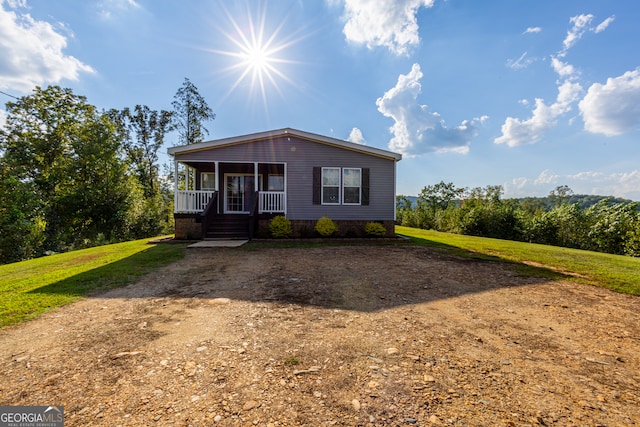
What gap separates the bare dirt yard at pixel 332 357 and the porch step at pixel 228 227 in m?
5.75

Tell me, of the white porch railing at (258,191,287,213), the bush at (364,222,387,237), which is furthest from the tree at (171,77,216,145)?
the bush at (364,222,387,237)

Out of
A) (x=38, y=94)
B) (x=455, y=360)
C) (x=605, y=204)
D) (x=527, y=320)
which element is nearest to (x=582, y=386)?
(x=455, y=360)

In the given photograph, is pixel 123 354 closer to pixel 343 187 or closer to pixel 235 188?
pixel 343 187

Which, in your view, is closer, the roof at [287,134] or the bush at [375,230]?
the roof at [287,134]

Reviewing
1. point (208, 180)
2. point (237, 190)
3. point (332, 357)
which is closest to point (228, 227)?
point (237, 190)

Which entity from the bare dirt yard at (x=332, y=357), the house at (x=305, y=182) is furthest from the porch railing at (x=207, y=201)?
the bare dirt yard at (x=332, y=357)

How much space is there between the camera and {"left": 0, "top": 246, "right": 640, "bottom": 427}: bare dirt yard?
1.70m

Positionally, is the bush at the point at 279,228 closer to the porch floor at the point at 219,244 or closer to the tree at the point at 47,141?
the porch floor at the point at 219,244

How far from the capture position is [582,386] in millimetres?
1971

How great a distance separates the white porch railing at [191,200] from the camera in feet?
33.4

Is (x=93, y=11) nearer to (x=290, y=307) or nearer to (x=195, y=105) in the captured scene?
(x=195, y=105)

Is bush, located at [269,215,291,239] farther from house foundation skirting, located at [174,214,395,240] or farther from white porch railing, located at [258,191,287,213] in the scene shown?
white porch railing, located at [258,191,287,213]

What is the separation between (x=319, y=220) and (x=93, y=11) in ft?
46.1

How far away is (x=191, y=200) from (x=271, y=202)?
331cm
